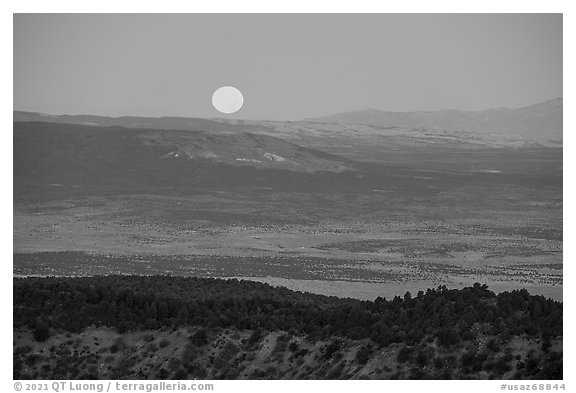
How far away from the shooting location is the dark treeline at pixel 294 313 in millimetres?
20344

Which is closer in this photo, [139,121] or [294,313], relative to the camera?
[294,313]

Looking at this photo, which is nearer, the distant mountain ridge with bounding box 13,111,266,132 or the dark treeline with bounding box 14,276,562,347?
the dark treeline with bounding box 14,276,562,347

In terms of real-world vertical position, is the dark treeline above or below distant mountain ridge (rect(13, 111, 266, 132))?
below

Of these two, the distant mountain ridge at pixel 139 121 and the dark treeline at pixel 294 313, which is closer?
the dark treeline at pixel 294 313

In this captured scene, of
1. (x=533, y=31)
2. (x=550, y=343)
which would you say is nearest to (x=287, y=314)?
(x=550, y=343)

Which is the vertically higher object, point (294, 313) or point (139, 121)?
point (139, 121)

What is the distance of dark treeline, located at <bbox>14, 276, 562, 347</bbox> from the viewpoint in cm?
2034

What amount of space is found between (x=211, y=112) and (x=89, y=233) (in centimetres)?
9639

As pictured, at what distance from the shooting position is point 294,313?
Answer: 77.2ft

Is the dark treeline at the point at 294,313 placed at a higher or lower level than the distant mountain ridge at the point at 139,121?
lower

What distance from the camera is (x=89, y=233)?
6031 centimetres
